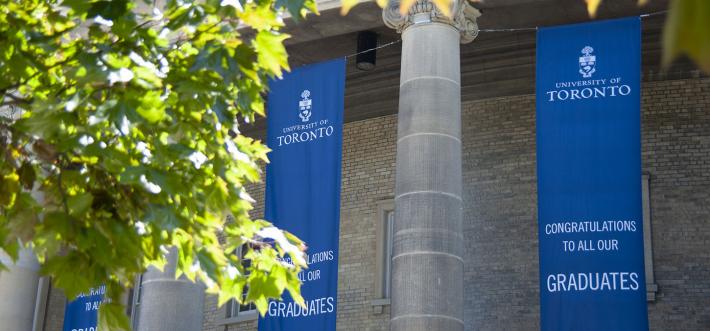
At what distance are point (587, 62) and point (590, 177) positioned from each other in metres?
1.89

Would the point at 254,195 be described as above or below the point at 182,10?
above

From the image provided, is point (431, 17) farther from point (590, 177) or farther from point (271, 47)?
point (271, 47)

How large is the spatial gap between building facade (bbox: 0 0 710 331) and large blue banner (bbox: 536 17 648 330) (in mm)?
1965

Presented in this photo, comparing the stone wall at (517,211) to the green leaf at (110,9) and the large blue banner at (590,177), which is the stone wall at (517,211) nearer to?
the large blue banner at (590,177)

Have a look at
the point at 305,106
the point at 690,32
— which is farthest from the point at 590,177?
the point at 690,32

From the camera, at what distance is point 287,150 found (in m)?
17.9

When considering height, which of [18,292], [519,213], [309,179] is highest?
[519,213]

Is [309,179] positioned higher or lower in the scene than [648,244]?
higher

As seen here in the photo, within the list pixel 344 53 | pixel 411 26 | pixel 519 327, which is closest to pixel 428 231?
pixel 411 26

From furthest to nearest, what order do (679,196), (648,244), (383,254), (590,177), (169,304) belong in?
(383,254) < (679,196) < (648,244) < (169,304) < (590,177)

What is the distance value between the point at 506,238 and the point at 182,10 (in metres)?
14.6

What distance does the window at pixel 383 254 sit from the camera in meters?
21.5

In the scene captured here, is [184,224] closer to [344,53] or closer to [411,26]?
[411,26]

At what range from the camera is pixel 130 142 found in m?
6.61
